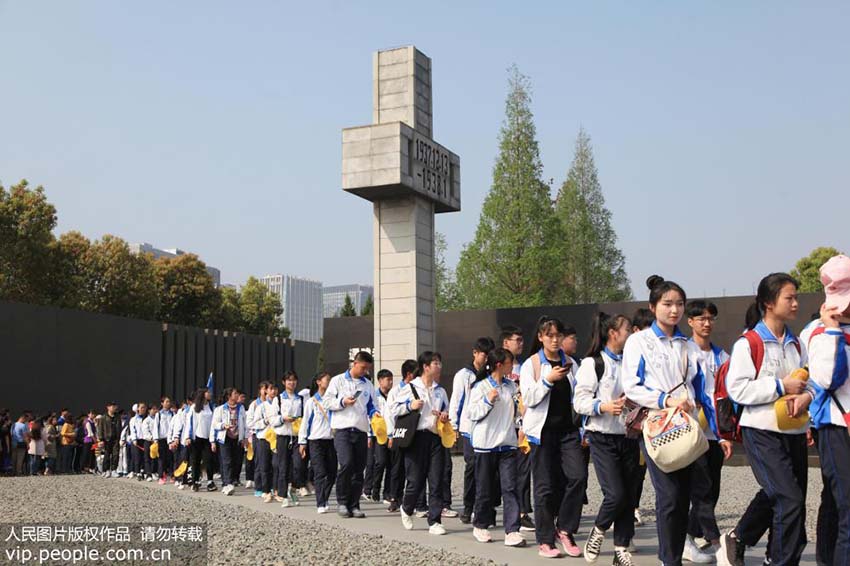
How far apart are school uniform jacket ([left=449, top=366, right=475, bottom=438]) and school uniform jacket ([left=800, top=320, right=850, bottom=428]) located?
434 cm

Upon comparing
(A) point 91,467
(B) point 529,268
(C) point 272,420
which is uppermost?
(B) point 529,268

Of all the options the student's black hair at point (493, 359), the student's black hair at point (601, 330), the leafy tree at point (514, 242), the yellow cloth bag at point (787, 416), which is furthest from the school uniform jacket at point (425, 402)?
the leafy tree at point (514, 242)

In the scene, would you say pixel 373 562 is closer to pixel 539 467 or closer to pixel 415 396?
pixel 539 467

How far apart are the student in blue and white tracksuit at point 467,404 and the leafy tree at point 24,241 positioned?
101 ft

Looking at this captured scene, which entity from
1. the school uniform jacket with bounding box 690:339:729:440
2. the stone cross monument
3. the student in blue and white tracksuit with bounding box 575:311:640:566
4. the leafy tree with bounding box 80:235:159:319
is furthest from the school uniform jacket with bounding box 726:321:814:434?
the leafy tree with bounding box 80:235:159:319

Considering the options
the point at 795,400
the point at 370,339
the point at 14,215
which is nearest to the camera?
the point at 795,400

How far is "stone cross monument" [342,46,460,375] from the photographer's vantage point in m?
21.8

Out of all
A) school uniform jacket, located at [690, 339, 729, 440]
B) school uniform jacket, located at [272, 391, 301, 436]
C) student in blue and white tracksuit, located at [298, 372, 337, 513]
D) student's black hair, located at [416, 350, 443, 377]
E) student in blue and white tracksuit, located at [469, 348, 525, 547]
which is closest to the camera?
school uniform jacket, located at [690, 339, 729, 440]

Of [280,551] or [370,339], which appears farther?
[370,339]

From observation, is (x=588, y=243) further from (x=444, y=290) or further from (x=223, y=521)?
(x=223, y=521)

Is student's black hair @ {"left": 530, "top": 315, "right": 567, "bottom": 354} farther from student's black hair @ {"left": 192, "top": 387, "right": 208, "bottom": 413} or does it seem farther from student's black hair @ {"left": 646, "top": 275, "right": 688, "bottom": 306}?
student's black hair @ {"left": 192, "top": 387, "right": 208, "bottom": 413}

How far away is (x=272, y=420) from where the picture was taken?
13.6 meters

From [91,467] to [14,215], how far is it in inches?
603

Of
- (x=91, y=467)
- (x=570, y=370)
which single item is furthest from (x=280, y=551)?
(x=91, y=467)
